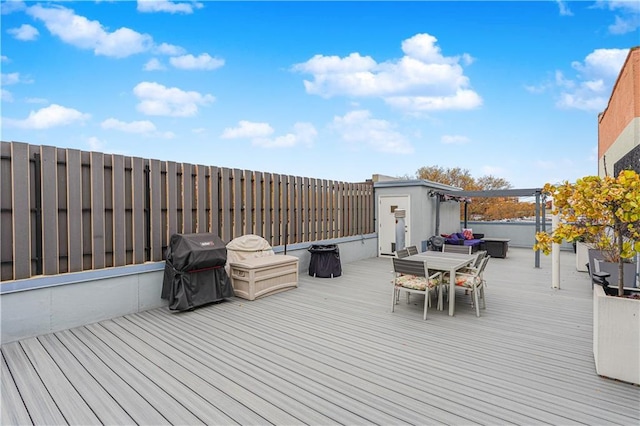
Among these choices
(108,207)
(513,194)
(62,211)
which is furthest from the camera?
(513,194)

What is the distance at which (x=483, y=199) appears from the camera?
19688 mm

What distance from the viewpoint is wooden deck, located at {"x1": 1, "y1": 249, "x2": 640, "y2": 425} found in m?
2.12

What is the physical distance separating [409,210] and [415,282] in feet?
18.0

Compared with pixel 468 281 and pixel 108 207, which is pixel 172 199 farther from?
pixel 468 281

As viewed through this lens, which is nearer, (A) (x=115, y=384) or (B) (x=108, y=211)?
(A) (x=115, y=384)

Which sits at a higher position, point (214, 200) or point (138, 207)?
point (214, 200)

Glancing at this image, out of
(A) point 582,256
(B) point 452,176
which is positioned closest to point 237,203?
(A) point 582,256

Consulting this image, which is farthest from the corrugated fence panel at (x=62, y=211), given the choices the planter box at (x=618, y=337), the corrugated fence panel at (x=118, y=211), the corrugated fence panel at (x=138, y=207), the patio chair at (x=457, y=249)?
the patio chair at (x=457, y=249)

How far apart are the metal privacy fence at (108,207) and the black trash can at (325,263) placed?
37.5 inches

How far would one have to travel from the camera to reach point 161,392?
7.80ft

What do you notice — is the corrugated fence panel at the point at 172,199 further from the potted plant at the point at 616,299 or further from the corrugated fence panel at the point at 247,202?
the potted plant at the point at 616,299

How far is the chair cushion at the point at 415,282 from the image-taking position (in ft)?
13.8

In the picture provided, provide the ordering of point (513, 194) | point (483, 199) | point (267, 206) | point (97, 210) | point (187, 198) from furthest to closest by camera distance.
A: point (483, 199), point (513, 194), point (267, 206), point (187, 198), point (97, 210)

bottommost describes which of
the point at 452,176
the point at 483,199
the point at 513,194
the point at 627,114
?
the point at 513,194
